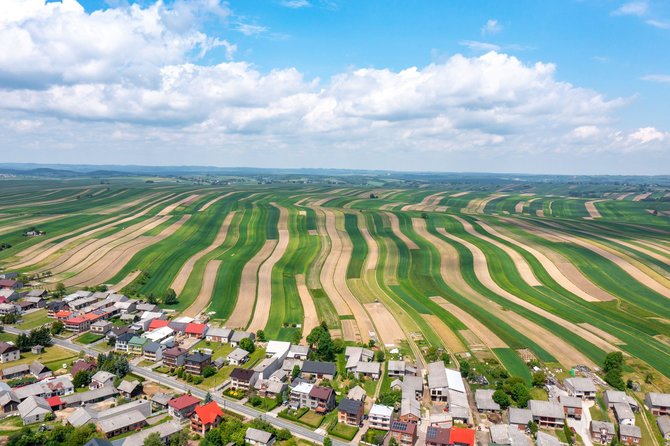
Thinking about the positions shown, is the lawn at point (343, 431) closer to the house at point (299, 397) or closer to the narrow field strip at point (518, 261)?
the house at point (299, 397)

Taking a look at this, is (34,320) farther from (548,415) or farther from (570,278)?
(570,278)

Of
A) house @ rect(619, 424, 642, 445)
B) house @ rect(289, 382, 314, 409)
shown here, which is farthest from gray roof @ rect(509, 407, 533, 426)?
house @ rect(289, 382, 314, 409)

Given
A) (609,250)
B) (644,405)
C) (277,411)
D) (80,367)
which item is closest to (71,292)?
(80,367)

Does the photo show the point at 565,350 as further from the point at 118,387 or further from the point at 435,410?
the point at 118,387

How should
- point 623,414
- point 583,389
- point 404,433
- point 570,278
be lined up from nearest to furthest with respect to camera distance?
point 404,433
point 623,414
point 583,389
point 570,278

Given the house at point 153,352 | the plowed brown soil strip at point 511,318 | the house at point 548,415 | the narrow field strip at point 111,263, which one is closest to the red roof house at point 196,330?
the house at point 153,352

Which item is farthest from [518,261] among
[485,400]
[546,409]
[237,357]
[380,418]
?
[237,357]
